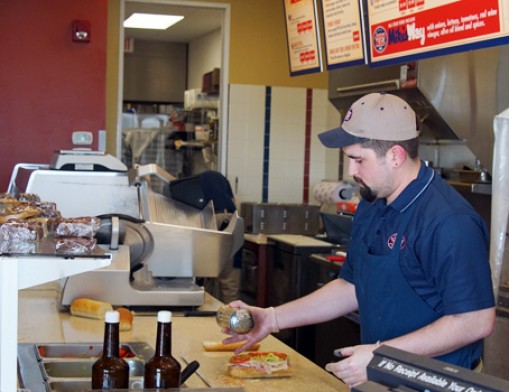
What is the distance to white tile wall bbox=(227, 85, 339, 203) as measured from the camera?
866 cm

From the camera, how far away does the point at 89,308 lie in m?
3.55

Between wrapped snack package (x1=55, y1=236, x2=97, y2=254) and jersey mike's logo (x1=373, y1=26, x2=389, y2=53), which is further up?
jersey mike's logo (x1=373, y1=26, x2=389, y2=53)

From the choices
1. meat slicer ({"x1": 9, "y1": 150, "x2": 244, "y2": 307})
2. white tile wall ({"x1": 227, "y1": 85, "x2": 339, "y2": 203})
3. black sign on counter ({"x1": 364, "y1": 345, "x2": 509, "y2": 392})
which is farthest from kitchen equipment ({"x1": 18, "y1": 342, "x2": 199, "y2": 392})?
white tile wall ({"x1": 227, "y1": 85, "x2": 339, "y2": 203})

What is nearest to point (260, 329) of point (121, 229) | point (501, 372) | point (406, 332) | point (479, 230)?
point (406, 332)

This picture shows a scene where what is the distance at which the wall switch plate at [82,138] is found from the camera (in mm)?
6894

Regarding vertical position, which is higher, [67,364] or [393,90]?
[393,90]

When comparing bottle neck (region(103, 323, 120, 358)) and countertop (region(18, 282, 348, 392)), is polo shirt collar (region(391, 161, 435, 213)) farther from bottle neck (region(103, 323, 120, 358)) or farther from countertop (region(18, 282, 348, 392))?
bottle neck (region(103, 323, 120, 358))

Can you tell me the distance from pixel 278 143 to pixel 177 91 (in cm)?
398

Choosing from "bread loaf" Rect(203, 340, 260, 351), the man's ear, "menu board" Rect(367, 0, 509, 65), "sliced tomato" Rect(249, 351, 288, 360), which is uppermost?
"menu board" Rect(367, 0, 509, 65)

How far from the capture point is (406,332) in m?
2.61

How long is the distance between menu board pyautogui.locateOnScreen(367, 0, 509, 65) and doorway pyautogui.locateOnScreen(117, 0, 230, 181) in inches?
157

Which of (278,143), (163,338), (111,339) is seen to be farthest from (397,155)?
(278,143)

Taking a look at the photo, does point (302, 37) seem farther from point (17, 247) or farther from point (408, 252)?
point (17, 247)

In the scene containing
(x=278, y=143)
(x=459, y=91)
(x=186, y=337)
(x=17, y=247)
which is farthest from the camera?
(x=278, y=143)
